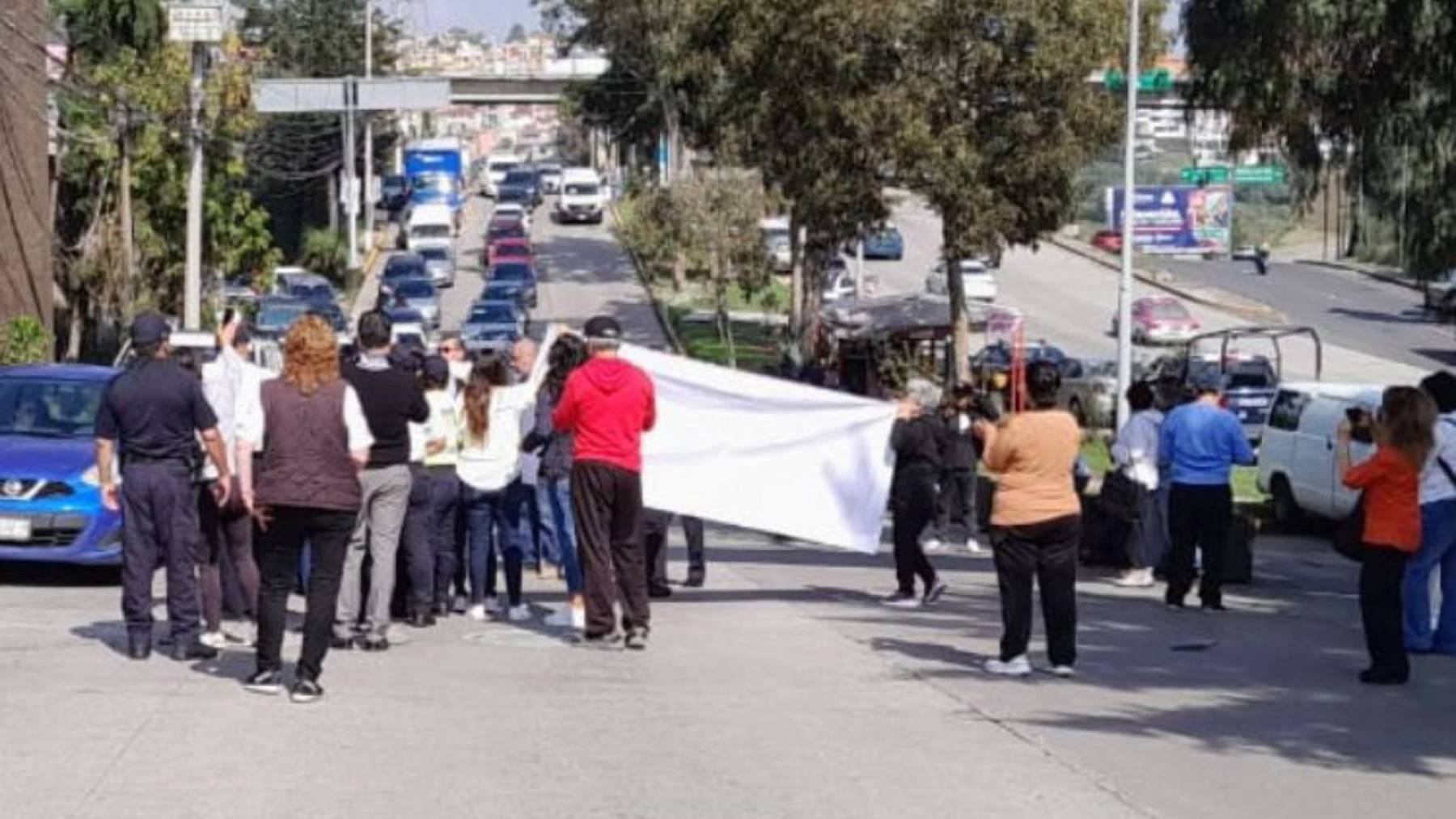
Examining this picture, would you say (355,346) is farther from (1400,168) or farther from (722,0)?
(722,0)

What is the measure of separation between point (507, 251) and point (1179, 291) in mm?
24199

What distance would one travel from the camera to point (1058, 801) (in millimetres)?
9625

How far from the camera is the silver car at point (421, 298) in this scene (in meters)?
64.5

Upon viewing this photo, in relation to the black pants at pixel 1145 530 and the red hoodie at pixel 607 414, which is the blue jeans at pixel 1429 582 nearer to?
the black pants at pixel 1145 530

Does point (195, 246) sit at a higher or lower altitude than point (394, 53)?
lower

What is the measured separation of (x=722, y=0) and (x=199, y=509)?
29309 millimetres

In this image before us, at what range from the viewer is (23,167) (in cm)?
4028

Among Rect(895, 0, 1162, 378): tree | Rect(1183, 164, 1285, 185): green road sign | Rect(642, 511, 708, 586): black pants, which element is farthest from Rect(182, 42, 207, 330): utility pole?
Rect(642, 511, 708, 586): black pants

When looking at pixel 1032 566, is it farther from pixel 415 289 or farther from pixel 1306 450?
pixel 415 289

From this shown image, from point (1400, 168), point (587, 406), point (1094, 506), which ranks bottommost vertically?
point (1094, 506)

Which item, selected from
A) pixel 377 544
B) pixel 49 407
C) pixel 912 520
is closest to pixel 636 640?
pixel 377 544

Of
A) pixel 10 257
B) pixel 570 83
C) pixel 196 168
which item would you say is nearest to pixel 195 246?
pixel 196 168

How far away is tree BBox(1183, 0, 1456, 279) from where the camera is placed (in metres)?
20.4

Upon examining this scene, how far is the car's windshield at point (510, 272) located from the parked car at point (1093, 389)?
84.0ft
